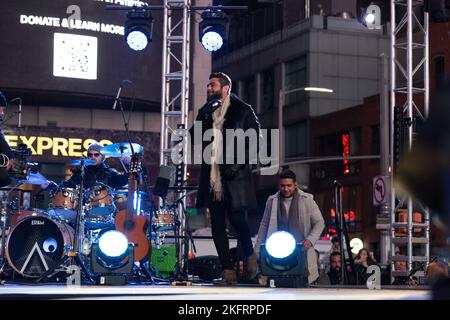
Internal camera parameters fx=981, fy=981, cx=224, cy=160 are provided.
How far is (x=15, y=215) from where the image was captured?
39.8 feet

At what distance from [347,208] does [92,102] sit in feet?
74.5

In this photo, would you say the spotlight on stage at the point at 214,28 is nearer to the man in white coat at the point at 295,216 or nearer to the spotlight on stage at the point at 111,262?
the man in white coat at the point at 295,216

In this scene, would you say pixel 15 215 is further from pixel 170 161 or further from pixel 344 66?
pixel 344 66

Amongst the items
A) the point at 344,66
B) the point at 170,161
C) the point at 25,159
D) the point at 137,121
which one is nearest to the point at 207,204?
the point at 25,159

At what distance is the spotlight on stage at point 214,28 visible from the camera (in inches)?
624

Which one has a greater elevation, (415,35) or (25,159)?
(415,35)

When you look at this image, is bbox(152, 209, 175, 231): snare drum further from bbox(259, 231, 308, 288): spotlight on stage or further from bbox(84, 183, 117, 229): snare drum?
bbox(259, 231, 308, 288): spotlight on stage

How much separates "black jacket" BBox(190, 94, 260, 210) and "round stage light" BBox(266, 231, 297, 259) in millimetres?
491


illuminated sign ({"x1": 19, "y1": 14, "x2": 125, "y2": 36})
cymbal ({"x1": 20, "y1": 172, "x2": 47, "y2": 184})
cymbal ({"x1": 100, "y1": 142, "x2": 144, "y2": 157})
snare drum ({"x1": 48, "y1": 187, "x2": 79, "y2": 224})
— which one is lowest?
snare drum ({"x1": 48, "y1": 187, "x2": 79, "y2": 224})

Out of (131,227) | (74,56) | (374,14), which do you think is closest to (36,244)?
(131,227)

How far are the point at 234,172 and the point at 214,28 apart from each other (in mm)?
7436

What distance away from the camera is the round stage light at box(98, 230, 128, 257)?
9.02 m

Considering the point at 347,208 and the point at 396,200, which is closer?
the point at 396,200

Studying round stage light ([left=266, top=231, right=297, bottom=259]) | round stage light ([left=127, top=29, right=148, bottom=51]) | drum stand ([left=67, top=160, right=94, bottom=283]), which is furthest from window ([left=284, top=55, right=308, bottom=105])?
round stage light ([left=266, top=231, right=297, bottom=259])
